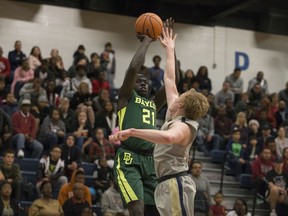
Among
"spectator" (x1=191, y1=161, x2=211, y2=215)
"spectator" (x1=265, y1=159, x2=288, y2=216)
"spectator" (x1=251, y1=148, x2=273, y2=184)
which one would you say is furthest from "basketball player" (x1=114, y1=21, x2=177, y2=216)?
"spectator" (x1=251, y1=148, x2=273, y2=184)

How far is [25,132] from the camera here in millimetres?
12742

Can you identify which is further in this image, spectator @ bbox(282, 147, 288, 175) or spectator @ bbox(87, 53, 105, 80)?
spectator @ bbox(87, 53, 105, 80)

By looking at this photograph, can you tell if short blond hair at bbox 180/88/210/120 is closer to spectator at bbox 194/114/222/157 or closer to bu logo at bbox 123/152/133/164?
bu logo at bbox 123/152/133/164

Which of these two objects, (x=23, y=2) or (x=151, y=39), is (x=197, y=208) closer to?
(x=151, y=39)

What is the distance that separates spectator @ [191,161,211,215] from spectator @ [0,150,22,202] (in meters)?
3.17

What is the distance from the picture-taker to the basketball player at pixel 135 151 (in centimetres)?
631

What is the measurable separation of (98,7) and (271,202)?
9041 millimetres

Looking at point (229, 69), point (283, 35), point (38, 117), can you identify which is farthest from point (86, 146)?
point (283, 35)

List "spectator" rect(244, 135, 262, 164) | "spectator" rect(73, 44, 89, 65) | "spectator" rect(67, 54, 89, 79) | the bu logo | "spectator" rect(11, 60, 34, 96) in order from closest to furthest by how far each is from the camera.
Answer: the bu logo < "spectator" rect(244, 135, 262, 164) < "spectator" rect(11, 60, 34, 96) < "spectator" rect(67, 54, 89, 79) < "spectator" rect(73, 44, 89, 65)

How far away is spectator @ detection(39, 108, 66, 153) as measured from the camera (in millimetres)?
12688

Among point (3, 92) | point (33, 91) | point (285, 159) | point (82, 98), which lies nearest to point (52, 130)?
point (33, 91)

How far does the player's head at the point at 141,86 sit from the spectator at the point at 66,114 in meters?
6.91

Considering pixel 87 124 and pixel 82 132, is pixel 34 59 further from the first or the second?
pixel 82 132

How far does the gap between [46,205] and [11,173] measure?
1.05m
